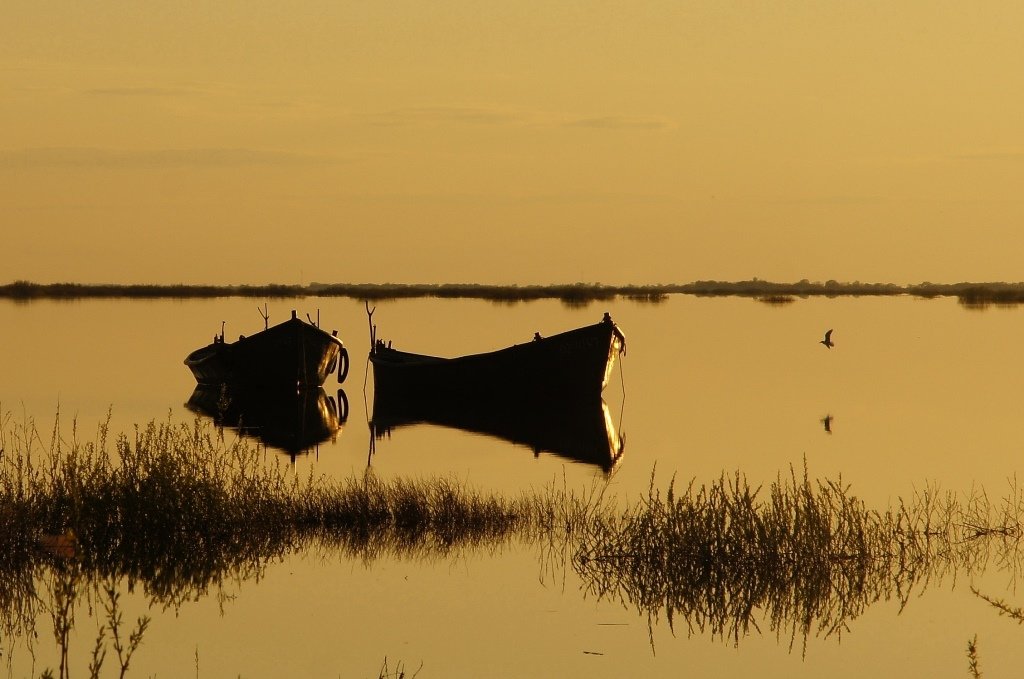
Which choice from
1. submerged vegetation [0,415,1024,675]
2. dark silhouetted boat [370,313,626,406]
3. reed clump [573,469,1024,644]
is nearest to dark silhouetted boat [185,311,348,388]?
dark silhouetted boat [370,313,626,406]

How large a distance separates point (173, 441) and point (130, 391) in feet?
95.9

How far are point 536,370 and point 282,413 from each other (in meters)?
6.56

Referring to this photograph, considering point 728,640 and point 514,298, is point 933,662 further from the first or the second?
point 514,298

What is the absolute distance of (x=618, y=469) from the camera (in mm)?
27016

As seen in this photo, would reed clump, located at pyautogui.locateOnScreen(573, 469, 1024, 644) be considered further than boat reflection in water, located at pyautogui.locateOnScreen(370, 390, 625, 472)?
No

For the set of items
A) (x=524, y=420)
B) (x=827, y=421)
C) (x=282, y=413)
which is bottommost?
(x=282, y=413)

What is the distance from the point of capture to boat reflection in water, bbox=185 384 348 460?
106 feet

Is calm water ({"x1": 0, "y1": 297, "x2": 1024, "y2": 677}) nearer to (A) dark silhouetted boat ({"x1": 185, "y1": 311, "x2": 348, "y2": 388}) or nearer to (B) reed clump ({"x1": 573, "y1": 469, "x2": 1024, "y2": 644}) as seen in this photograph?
(B) reed clump ({"x1": 573, "y1": 469, "x2": 1024, "y2": 644})

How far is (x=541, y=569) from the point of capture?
52.9 feet

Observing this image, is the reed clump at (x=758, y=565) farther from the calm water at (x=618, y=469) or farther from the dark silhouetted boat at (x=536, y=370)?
the dark silhouetted boat at (x=536, y=370)

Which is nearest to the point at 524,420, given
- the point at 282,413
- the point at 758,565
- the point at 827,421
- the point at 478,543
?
the point at 282,413

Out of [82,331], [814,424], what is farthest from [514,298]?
[814,424]

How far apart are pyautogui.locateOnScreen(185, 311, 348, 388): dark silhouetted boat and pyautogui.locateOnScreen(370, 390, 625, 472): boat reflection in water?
3704 mm

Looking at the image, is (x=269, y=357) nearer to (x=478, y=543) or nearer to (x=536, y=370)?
(x=536, y=370)
